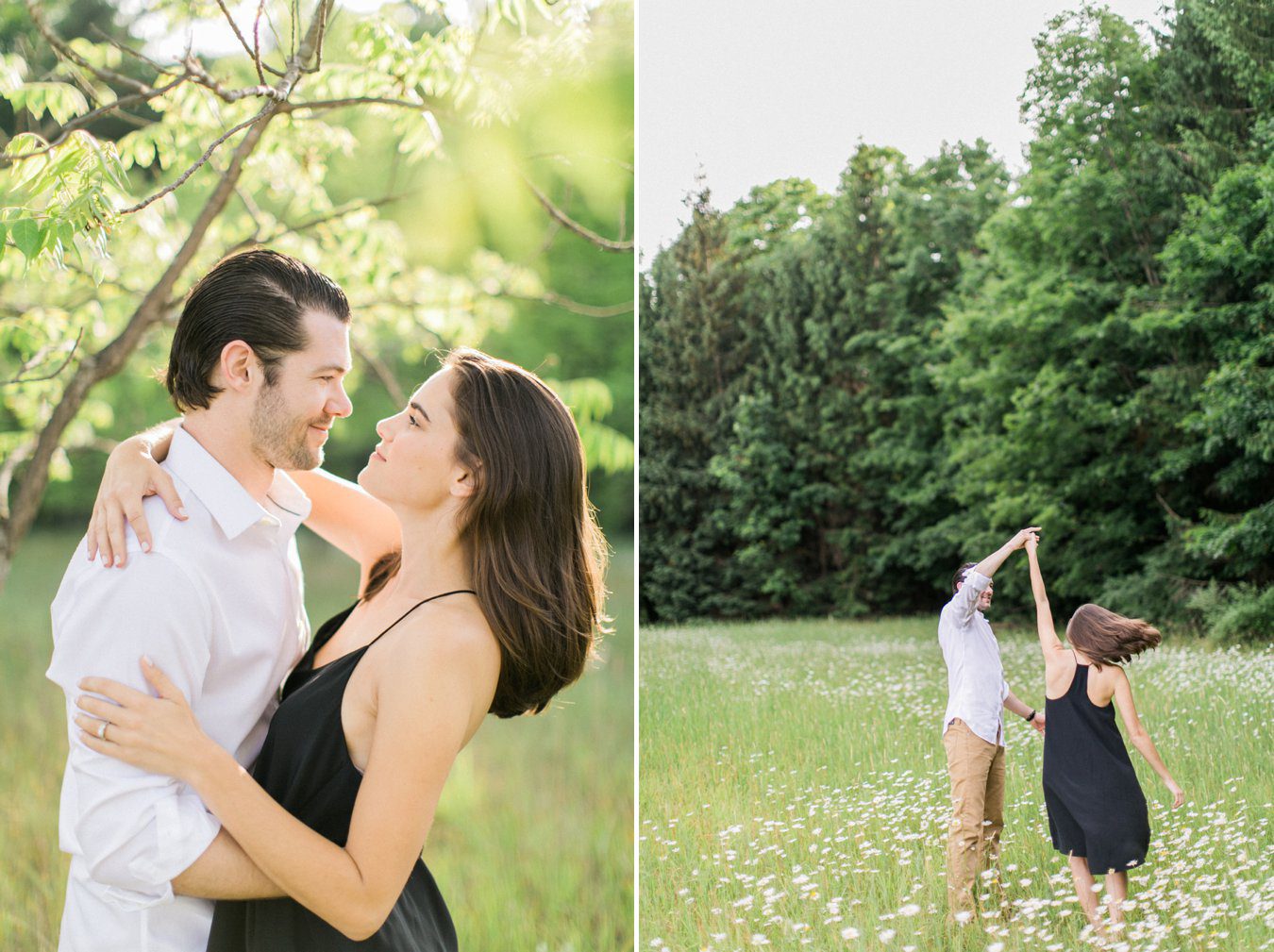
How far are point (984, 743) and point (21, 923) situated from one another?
10.5 ft

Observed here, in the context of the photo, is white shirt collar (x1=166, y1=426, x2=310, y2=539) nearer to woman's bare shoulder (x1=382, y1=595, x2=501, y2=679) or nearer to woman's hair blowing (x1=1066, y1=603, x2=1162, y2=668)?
woman's bare shoulder (x1=382, y1=595, x2=501, y2=679)

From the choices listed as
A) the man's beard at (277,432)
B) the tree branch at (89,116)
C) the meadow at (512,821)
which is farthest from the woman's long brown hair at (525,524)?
the meadow at (512,821)

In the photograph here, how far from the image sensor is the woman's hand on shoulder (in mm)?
1391

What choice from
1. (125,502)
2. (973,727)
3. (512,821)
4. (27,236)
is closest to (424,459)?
(125,502)

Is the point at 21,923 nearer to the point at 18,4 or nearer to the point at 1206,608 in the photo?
the point at 18,4

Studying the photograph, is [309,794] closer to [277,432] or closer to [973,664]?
[277,432]

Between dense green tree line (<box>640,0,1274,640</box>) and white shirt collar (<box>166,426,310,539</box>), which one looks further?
dense green tree line (<box>640,0,1274,640</box>)

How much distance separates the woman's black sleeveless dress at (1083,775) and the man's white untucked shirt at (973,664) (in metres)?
0.15

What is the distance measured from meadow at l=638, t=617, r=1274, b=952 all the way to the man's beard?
1.62 m

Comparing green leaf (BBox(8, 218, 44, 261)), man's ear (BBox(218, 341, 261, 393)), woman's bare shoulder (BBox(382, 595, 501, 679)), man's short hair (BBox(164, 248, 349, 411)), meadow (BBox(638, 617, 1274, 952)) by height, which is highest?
green leaf (BBox(8, 218, 44, 261))

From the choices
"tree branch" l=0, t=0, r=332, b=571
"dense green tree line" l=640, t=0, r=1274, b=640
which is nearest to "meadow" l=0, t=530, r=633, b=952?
"dense green tree line" l=640, t=0, r=1274, b=640

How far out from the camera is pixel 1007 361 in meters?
2.71

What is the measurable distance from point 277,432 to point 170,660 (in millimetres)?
373

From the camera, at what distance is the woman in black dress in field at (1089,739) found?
2365 millimetres
